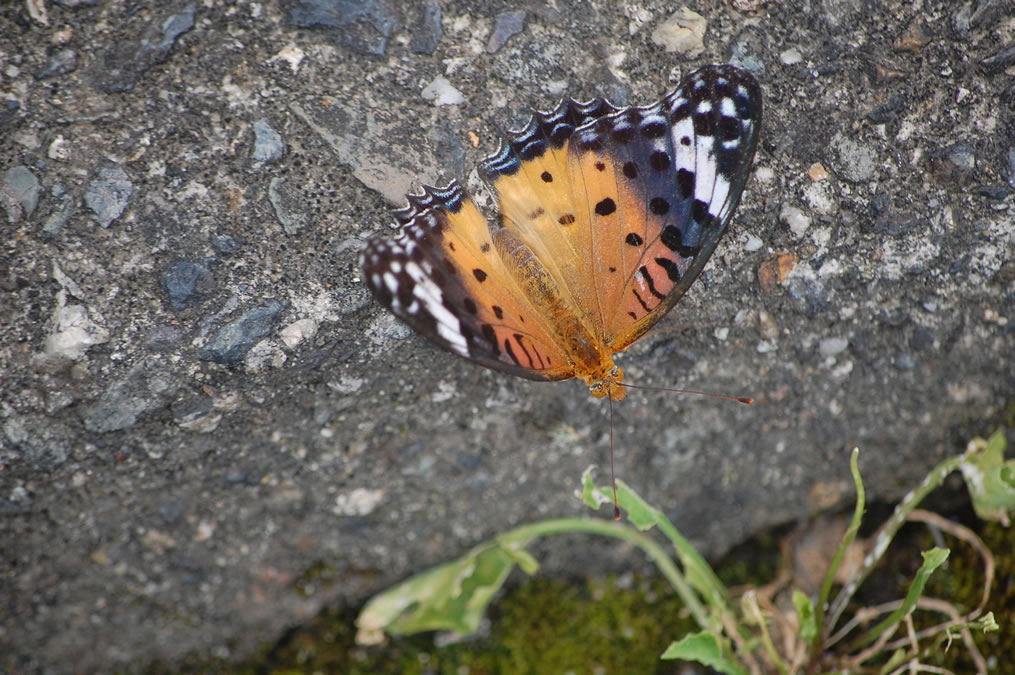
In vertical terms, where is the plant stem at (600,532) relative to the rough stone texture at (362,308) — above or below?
below

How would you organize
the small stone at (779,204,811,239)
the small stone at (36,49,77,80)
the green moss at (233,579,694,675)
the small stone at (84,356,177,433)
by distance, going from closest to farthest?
the small stone at (36,49,77,80) < the small stone at (84,356,177,433) < the small stone at (779,204,811,239) < the green moss at (233,579,694,675)

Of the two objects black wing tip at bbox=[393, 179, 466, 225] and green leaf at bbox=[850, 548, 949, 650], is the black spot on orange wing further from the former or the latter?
green leaf at bbox=[850, 548, 949, 650]

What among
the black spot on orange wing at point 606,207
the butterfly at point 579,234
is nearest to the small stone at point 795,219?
the butterfly at point 579,234

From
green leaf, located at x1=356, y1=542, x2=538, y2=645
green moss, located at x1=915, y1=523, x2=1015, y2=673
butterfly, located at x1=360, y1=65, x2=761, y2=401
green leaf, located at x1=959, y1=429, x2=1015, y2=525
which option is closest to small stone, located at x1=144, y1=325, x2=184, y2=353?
butterfly, located at x1=360, y1=65, x2=761, y2=401

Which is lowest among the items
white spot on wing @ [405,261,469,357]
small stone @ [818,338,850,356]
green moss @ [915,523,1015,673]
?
green moss @ [915,523,1015,673]

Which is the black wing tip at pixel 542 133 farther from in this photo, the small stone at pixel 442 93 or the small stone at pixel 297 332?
the small stone at pixel 297 332

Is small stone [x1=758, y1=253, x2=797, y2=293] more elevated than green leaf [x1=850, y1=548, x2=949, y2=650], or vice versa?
small stone [x1=758, y1=253, x2=797, y2=293]
